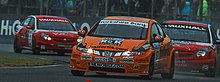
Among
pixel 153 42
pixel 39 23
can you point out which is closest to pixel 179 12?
pixel 39 23

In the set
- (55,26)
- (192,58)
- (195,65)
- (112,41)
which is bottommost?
(195,65)

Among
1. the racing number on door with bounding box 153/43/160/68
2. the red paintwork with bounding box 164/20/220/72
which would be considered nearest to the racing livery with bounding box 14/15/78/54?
the red paintwork with bounding box 164/20/220/72

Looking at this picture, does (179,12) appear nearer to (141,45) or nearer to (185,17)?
(185,17)

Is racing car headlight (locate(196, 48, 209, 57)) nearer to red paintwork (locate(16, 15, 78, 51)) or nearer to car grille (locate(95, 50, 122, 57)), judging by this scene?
car grille (locate(95, 50, 122, 57))

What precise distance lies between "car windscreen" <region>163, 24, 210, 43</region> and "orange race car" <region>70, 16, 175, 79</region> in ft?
12.5

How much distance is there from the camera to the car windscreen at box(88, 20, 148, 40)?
15312 millimetres

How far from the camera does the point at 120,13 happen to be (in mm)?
34812

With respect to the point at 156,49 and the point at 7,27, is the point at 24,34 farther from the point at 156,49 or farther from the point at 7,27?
the point at 156,49

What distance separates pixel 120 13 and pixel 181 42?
1583 centimetres

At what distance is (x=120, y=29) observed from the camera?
15594mm

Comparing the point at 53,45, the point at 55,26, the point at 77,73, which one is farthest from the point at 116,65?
the point at 55,26

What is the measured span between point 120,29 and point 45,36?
8.87 meters

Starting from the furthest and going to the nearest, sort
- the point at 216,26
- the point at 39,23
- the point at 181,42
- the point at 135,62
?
the point at 216,26, the point at 39,23, the point at 181,42, the point at 135,62

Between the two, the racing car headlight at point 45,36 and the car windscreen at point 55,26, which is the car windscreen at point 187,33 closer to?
the racing car headlight at point 45,36
